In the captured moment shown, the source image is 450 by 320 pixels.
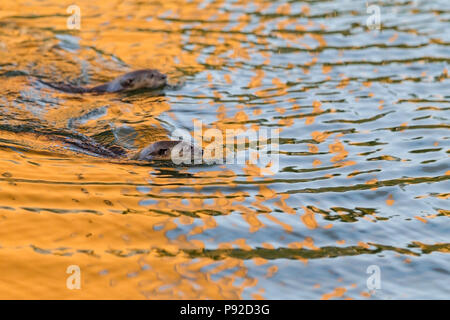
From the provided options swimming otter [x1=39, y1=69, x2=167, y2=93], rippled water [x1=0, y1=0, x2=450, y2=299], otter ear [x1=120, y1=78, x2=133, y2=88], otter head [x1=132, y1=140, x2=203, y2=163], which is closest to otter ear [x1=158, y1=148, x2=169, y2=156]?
otter head [x1=132, y1=140, x2=203, y2=163]

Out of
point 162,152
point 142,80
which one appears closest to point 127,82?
point 142,80

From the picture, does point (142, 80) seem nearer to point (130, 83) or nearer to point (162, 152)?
point (130, 83)

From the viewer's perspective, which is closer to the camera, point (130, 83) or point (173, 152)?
point (173, 152)

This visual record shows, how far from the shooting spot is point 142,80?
40.1 feet

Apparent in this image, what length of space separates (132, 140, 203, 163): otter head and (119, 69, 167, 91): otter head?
11.9 ft

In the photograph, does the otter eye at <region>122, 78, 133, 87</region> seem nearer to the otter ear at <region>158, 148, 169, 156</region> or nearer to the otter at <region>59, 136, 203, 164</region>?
the otter at <region>59, 136, 203, 164</region>

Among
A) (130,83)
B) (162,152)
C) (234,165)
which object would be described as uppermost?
(130,83)

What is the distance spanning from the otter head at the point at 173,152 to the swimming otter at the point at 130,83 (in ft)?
11.9

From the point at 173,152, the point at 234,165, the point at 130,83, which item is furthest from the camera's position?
the point at 130,83

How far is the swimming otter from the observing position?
12.1 metres

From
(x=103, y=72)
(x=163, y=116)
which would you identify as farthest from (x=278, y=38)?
(x=163, y=116)

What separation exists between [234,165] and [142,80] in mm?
3995

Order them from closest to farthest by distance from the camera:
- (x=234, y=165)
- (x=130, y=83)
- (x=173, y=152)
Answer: (x=173, y=152), (x=234, y=165), (x=130, y=83)
